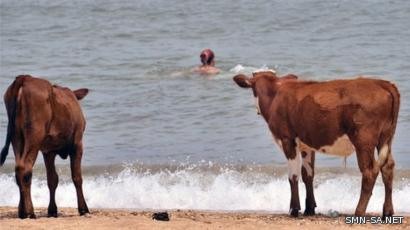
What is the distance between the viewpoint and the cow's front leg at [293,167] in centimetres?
1029

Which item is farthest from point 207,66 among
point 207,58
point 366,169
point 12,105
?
point 366,169

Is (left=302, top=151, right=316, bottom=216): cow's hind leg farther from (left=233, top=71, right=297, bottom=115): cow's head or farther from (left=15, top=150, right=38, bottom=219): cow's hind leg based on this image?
(left=15, top=150, right=38, bottom=219): cow's hind leg

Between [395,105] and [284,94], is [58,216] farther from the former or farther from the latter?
[395,105]

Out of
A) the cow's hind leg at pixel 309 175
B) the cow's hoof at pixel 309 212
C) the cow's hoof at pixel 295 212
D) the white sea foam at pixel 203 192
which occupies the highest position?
the cow's hind leg at pixel 309 175

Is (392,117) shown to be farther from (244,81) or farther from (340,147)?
(244,81)

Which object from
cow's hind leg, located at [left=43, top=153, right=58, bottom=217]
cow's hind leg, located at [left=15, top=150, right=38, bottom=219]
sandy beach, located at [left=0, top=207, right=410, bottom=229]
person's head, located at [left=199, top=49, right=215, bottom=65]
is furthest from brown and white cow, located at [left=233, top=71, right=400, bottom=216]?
person's head, located at [left=199, top=49, right=215, bottom=65]

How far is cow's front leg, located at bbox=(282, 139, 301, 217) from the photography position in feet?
33.8

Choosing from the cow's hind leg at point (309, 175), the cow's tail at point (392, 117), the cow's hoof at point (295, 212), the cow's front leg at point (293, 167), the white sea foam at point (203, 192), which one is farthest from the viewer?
the white sea foam at point (203, 192)

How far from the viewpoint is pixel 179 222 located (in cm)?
991

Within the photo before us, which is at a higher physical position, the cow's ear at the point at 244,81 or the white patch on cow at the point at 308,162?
the cow's ear at the point at 244,81

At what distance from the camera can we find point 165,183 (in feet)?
45.9

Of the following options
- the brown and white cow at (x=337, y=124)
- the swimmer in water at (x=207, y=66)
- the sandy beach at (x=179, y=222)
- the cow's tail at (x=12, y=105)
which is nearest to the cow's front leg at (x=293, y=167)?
the brown and white cow at (x=337, y=124)

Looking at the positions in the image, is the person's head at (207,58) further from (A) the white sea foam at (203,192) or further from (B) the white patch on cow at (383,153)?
(B) the white patch on cow at (383,153)

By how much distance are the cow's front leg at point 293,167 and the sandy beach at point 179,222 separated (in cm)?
11
